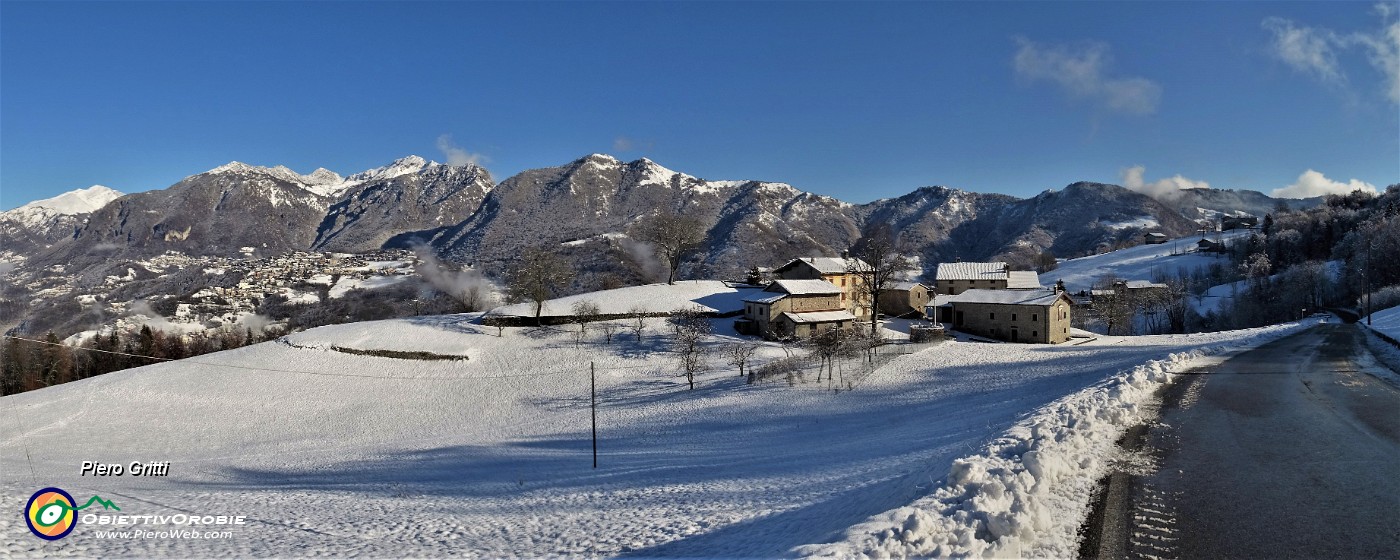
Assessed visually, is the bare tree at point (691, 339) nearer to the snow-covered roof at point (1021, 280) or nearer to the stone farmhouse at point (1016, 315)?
the stone farmhouse at point (1016, 315)

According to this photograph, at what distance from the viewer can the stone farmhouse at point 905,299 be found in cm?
6856

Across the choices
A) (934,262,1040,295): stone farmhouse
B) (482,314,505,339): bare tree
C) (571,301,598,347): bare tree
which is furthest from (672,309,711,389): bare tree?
(934,262,1040,295): stone farmhouse

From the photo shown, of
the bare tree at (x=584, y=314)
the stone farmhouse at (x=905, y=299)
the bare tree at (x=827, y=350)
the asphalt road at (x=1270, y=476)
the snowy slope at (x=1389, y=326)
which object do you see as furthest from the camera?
the stone farmhouse at (x=905, y=299)

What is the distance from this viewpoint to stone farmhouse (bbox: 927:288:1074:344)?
166 feet

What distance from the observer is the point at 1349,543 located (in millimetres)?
7715

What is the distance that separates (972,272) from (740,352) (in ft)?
142

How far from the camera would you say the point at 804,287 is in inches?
2375

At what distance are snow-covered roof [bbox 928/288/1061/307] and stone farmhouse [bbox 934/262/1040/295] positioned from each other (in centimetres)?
1462

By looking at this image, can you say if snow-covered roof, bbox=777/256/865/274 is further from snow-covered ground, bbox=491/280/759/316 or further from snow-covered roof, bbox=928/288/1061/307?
snow-covered roof, bbox=928/288/1061/307

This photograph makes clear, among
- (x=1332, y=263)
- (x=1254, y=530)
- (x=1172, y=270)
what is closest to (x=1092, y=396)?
(x=1254, y=530)

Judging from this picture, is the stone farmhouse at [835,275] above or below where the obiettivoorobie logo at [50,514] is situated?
above

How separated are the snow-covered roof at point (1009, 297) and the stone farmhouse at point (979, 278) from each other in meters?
14.6

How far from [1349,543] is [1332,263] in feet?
404

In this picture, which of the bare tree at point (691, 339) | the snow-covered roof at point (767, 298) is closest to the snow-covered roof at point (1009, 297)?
the snow-covered roof at point (767, 298)
